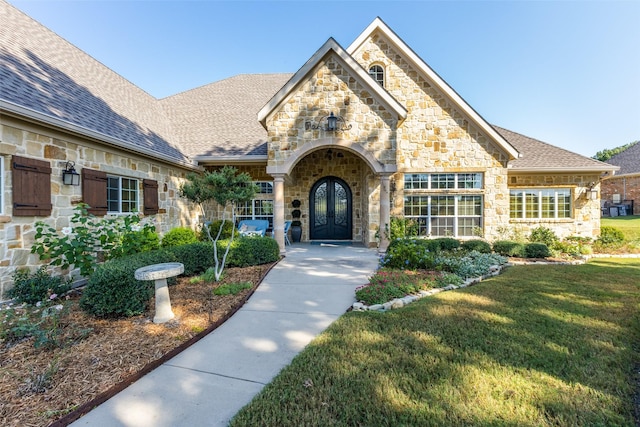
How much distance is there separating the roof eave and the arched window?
8.09 metres

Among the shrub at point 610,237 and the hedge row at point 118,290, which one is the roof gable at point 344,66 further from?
the shrub at point 610,237

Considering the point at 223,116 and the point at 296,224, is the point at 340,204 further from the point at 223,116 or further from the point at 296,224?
the point at 223,116

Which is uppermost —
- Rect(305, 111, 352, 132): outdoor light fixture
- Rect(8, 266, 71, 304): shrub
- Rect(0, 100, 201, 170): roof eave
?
Rect(305, 111, 352, 132): outdoor light fixture

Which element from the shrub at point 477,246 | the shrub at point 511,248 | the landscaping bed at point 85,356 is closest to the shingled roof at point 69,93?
the landscaping bed at point 85,356

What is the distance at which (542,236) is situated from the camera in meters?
10.3

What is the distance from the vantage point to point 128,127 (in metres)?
8.37

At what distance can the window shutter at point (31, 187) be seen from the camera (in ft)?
16.4

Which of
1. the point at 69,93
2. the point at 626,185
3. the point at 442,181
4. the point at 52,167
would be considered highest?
the point at 69,93

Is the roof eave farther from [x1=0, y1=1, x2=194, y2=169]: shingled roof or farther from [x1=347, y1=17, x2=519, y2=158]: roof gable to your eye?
[x1=347, y1=17, x2=519, y2=158]: roof gable

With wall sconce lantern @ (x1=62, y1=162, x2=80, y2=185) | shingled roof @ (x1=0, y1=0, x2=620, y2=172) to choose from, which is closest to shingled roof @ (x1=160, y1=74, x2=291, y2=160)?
shingled roof @ (x1=0, y1=0, x2=620, y2=172)

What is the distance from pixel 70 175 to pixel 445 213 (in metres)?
11.1

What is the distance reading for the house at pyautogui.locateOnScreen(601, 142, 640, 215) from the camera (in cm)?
2183

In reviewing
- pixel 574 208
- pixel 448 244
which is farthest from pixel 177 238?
pixel 574 208

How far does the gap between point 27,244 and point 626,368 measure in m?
8.80
